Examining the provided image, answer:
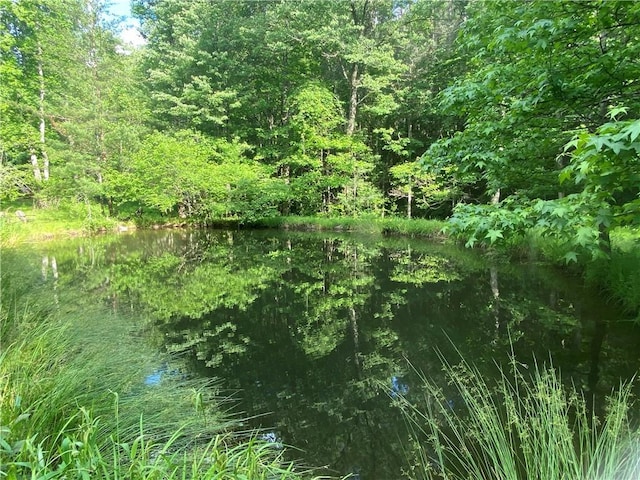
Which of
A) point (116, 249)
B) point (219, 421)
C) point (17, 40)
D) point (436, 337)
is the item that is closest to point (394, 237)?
point (116, 249)

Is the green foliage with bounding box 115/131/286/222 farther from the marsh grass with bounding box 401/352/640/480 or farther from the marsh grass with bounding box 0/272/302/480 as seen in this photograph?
the marsh grass with bounding box 401/352/640/480

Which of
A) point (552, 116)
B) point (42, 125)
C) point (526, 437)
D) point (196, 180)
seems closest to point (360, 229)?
point (196, 180)

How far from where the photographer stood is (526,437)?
1732 mm

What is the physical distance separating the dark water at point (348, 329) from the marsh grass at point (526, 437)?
213 mm

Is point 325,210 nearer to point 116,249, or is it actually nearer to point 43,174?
point 116,249

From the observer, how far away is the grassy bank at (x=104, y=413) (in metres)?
1.30

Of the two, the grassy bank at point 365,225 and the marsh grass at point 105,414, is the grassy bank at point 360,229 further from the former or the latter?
the marsh grass at point 105,414

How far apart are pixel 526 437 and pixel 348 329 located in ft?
10.8

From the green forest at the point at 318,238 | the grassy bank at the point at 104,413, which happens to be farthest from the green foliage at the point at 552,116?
the grassy bank at the point at 104,413

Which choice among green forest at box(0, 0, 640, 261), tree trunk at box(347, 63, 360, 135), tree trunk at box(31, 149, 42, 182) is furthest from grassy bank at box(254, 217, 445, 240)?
tree trunk at box(31, 149, 42, 182)

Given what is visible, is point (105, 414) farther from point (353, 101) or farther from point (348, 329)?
point (353, 101)

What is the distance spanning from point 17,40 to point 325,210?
16976 millimetres

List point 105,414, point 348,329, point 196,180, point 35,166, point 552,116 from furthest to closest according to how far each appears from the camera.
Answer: point 35,166, point 196,180, point 348,329, point 552,116, point 105,414

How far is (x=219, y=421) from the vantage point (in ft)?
8.83
